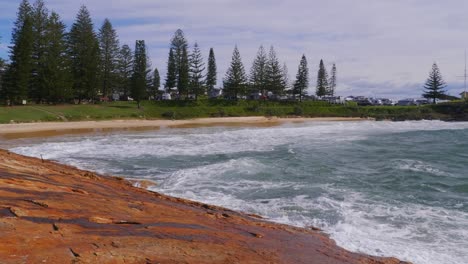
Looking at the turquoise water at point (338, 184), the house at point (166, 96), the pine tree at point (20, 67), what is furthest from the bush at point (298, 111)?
the turquoise water at point (338, 184)

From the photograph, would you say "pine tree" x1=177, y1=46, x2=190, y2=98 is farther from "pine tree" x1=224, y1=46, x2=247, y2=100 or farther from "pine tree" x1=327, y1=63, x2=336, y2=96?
"pine tree" x1=327, y1=63, x2=336, y2=96

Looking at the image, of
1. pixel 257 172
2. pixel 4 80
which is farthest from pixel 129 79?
pixel 257 172

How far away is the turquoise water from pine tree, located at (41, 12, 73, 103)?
34530 mm

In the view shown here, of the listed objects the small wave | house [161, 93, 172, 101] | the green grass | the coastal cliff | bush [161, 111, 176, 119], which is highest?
house [161, 93, 172, 101]

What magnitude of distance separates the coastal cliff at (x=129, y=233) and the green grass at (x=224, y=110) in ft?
145

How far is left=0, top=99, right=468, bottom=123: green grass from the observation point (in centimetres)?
5328

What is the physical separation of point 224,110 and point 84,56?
957 inches

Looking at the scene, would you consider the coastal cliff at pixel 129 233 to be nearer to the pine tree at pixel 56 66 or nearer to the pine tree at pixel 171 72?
the pine tree at pixel 56 66

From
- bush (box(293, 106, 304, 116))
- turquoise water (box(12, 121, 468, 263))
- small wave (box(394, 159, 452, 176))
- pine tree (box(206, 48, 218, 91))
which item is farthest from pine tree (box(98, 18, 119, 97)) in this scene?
small wave (box(394, 159, 452, 176))

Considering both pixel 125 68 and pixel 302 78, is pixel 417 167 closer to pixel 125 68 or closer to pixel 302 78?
pixel 125 68

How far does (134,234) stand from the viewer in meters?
6.30

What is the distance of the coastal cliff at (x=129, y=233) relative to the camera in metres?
5.31

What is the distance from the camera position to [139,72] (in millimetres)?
71062

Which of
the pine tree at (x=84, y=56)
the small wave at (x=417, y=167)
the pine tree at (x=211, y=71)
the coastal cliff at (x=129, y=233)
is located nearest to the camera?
the coastal cliff at (x=129, y=233)
